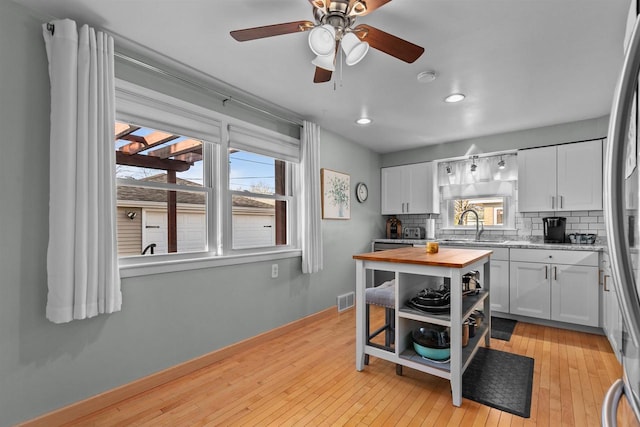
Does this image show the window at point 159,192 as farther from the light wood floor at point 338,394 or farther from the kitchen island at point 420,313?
the kitchen island at point 420,313

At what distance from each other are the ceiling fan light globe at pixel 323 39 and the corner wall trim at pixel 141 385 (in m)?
2.34

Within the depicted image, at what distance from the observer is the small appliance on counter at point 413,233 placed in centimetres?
476

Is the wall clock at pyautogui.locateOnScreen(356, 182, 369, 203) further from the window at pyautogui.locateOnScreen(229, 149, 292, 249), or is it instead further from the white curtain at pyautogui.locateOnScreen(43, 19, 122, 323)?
the white curtain at pyautogui.locateOnScreen(43, 19, 122, 323)

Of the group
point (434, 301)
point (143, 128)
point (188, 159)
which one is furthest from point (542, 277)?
point (143, 128)

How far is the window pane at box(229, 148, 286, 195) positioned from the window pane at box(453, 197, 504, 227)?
2719 mm

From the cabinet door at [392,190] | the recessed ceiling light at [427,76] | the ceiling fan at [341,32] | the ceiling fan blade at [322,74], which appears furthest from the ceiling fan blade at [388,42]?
the cabinet door at [392,190]

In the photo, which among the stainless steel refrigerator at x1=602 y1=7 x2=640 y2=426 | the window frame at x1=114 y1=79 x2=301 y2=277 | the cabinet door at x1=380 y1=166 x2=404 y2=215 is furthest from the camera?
the cabinet door at x1=380 y1=166 x2=404 y2=215

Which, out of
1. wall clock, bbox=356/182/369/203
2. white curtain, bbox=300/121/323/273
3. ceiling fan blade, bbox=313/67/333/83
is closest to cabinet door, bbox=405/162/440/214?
wall clock, bbox=356/182/369/203

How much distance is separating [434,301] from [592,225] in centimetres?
282

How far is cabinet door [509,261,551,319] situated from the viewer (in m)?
3.43

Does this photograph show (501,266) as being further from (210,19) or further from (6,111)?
(6,111)

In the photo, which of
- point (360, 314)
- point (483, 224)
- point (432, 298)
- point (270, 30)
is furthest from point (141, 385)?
point (483, 224)

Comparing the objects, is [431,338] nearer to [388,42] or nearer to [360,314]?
[360,314]

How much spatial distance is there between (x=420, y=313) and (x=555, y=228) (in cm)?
260
